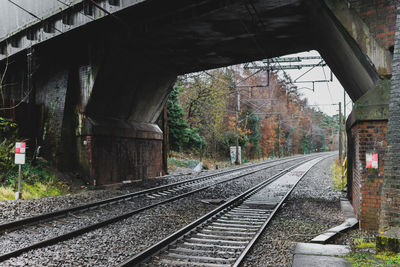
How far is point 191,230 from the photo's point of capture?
23.1ft

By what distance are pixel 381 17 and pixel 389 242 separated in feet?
14.7

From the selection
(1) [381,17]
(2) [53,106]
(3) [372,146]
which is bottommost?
(3) [372,146]

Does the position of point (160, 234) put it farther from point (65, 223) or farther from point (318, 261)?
point (318, 261)

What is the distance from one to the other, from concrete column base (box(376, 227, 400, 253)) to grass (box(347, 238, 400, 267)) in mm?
80

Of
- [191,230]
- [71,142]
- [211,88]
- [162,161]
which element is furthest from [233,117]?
[191,230]

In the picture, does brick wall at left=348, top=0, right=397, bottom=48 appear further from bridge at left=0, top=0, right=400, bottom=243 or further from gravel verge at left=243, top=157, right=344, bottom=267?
gravel verge at left=243, top=157, right=344, bottom=267

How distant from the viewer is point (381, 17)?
700cm

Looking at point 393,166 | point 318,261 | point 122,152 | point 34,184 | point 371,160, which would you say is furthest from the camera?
point 122,152

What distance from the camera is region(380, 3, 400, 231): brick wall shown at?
546cm

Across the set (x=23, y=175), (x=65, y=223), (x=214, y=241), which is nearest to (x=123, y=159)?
(x=23, y=175)

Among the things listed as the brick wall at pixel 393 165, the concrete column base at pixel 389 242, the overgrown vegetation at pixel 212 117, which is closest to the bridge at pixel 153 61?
the brick wall at pixel 393 165

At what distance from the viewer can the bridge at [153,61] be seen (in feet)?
23.1

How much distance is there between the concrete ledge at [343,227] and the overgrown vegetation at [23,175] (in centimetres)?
932

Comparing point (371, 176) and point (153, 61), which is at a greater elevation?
point (153, 61)
